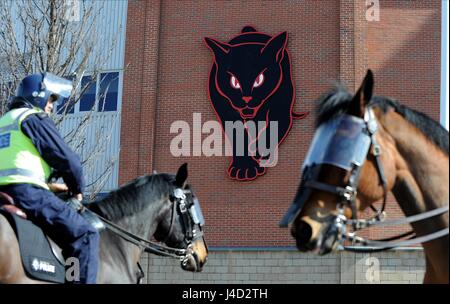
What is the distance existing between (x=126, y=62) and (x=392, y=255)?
10.6m

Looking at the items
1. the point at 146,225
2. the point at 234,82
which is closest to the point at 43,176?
the point at 146,225

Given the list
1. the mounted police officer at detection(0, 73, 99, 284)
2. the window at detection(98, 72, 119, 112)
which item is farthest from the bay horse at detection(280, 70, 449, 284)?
the window at detection(98, 72, 119, 112)

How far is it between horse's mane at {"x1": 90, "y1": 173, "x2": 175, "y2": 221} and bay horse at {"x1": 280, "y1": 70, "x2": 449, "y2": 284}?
3411mm

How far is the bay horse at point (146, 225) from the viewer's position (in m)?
7.53

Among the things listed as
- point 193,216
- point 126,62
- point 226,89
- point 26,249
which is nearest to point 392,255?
point 226,89

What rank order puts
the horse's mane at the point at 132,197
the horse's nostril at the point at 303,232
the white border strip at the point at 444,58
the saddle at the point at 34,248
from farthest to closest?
1. the white border strip at the point at 444,58
2. the horse's mane at the point at 132,197
3. the saddle at the point at 34,248
4. the horse's nostril at the point at 303,232

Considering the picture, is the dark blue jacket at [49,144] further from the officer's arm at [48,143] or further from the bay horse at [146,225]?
the bay horse at [146,225]

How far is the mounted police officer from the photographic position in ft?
21.4

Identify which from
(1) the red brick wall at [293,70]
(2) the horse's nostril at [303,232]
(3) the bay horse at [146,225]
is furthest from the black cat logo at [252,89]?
(2) the horse's nostril at [303,232]

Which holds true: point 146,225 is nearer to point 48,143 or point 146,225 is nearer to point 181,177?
point 181,177

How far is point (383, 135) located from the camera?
5.02 meters

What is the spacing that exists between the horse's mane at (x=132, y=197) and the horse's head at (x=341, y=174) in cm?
342

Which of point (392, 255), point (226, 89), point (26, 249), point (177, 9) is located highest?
point (177, 9)
